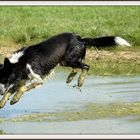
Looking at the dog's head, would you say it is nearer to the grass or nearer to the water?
the water

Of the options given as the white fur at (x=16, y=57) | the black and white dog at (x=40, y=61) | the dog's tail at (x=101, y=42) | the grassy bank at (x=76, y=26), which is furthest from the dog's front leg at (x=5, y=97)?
the grassy bank at (x=76, y=26)

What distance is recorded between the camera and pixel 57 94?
1233cm

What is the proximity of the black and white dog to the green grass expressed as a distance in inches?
224

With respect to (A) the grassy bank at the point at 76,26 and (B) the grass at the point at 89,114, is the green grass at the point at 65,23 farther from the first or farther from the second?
(B) the grass at the point at 89,114

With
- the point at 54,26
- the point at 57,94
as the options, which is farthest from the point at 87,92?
the point at 54,26

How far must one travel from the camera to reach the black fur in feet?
36.8

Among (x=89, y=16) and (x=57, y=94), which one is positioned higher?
(x=57, y=94)

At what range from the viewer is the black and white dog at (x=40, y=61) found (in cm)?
1119

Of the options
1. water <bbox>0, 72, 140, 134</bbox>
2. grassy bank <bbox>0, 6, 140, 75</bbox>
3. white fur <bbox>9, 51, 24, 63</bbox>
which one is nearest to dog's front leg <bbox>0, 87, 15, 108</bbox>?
water <bbox>0, 72, 140, 134</bbox>

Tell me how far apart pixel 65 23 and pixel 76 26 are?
656mm

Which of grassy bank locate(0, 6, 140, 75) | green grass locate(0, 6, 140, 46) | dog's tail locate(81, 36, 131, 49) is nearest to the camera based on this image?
dog's tail locate(81, 36, 131, 49)

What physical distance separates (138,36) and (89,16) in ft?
9.37

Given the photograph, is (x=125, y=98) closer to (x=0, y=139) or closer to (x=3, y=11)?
(x=0, y=139)
